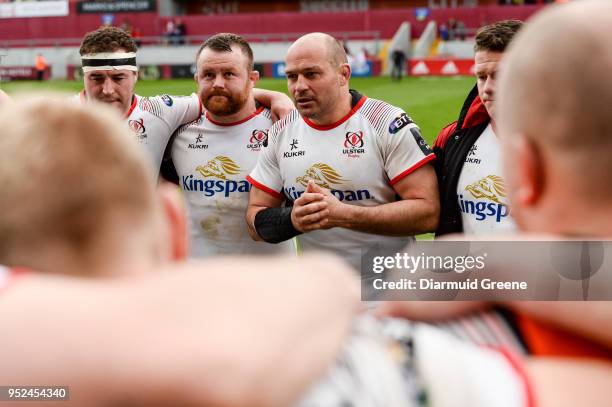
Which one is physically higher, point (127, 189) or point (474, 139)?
point (127, 189)

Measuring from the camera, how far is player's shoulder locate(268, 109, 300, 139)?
16.0 ft

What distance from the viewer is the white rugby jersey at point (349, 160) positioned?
14.6ft

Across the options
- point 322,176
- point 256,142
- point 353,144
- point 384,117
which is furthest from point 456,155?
point 256,142

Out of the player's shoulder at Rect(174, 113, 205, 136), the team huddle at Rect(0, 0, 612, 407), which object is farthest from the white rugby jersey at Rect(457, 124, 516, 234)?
the team huddle at Rect(0, 0, 612, 407)

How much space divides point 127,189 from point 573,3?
81cm

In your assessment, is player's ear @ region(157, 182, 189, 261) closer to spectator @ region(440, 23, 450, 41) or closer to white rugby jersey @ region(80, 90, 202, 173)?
white rugby jersey @ region(80, 90, 202, 173)

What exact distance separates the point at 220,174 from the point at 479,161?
1.93 metres

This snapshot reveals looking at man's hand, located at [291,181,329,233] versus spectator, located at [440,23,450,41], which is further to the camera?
spectator, located at [440,23,450,41]

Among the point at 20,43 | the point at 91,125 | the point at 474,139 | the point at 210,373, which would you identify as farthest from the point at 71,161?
the point at 20,43

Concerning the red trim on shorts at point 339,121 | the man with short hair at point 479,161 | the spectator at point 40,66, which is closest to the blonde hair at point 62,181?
the man with short hair at point 479,161

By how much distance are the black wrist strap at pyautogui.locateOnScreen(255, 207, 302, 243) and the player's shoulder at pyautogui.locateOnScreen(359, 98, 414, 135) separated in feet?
2.53

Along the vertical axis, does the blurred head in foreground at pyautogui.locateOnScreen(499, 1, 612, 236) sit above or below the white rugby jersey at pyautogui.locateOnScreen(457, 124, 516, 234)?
above

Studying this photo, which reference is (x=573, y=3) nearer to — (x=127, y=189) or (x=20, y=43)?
(x=127, y=189)

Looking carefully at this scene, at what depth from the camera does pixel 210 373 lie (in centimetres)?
86
